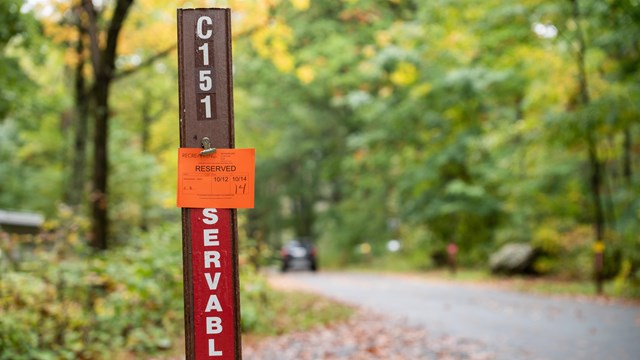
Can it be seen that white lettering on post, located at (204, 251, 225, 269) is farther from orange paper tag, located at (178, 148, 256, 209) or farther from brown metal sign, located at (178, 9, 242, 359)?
orange paper tag, located at (178, 148, 256, 209)

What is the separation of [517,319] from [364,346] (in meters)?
3.65

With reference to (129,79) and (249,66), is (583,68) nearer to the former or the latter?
(129,79)

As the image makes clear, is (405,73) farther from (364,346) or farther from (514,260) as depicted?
(364,346)

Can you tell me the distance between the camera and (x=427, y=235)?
27438 millimetres

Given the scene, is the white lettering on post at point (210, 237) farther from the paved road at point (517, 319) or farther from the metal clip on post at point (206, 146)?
the paved road at point (517, 319)

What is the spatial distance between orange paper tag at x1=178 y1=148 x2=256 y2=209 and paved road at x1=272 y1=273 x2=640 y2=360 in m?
5.55

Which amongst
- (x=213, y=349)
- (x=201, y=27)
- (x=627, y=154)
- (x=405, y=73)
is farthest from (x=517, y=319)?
(x=405, y=73)

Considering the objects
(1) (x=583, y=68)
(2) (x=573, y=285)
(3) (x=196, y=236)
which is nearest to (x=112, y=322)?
(3) (x=196, y=236)

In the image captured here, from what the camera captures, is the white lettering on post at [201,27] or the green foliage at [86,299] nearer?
the white lettering on post at [201,27]

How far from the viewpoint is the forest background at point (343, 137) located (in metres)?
9.06

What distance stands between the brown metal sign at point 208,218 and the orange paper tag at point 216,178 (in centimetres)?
4

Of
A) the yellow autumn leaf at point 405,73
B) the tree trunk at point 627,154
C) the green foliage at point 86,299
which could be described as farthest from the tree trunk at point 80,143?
the tree trunk at point 627,154

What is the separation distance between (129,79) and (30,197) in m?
5.39

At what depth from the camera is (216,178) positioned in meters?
3.36
